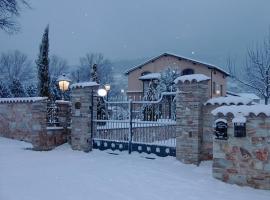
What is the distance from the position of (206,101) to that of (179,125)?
0.98m

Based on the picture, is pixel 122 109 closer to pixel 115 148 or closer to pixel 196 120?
pixel 115 148

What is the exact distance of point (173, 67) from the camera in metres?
34.8

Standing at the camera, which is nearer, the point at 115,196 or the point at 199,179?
the point at 115,196

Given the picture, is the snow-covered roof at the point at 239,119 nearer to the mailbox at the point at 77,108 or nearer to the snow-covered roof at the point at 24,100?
the mailbox at the point at 77,108

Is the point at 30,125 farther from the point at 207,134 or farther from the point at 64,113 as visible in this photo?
the point at 207,134

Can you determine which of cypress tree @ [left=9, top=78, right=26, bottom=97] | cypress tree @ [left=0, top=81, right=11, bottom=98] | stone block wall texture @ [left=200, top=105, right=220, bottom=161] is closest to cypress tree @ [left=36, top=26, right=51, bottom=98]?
cypress tree @ [left=9, top=78, right=26, bottom=97]

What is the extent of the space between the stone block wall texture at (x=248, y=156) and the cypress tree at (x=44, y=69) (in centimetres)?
1609

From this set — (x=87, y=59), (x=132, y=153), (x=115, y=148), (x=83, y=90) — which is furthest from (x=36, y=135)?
(x=87, y=59)

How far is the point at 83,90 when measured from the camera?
37.3ft

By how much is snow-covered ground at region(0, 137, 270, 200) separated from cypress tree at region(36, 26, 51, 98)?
38.1 feet

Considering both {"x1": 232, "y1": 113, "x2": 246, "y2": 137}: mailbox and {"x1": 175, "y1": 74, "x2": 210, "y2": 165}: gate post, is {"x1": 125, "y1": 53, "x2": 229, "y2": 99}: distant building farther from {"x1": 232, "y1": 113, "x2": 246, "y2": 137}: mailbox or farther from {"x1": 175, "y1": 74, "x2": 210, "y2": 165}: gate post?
{"x1": 232, "y1": 113, "x2": 246, "y2": 137}: mailbox

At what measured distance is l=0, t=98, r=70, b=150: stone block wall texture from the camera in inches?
460

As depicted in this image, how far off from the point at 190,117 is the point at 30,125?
653cm

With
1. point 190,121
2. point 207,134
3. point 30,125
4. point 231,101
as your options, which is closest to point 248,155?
point 231,101
